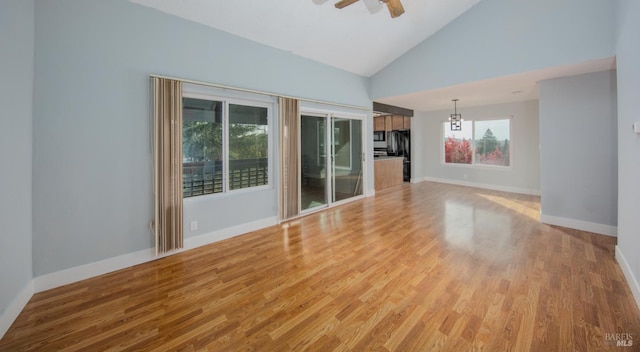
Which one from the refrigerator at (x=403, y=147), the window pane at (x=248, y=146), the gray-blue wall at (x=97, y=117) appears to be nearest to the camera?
the gray-blue wall at (x=97, y=117)

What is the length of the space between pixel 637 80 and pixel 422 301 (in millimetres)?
2584

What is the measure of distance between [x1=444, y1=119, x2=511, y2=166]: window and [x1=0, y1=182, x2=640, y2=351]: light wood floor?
3.81m

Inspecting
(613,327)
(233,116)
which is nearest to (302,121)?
(233,116)

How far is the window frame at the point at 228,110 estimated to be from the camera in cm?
327

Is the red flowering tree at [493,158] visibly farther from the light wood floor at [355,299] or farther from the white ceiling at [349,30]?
the light wood floor at [355,299]

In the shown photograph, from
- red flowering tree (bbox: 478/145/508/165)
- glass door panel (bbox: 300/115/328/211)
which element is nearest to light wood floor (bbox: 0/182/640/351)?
glass door panel (bbox: 300/115/328/211)

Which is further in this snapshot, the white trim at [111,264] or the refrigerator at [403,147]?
the refrigerator at [403,147]

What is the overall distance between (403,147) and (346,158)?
3.43 metres

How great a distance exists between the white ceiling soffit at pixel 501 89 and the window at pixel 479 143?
0.66 m

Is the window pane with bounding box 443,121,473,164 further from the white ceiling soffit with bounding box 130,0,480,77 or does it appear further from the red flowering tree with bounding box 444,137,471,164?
the white ceiling soffit with bounding box 130,0,480,77

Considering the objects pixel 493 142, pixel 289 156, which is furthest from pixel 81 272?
pixel 493 142

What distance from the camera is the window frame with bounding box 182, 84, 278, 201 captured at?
10.7 ft

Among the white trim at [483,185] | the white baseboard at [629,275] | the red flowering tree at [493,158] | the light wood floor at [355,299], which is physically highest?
the red flowering tree at [493,158]

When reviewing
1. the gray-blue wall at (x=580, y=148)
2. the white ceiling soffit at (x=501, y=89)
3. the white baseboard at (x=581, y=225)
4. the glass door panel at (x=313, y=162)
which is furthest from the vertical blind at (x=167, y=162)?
the white baseboard at (x=581, y=225)
